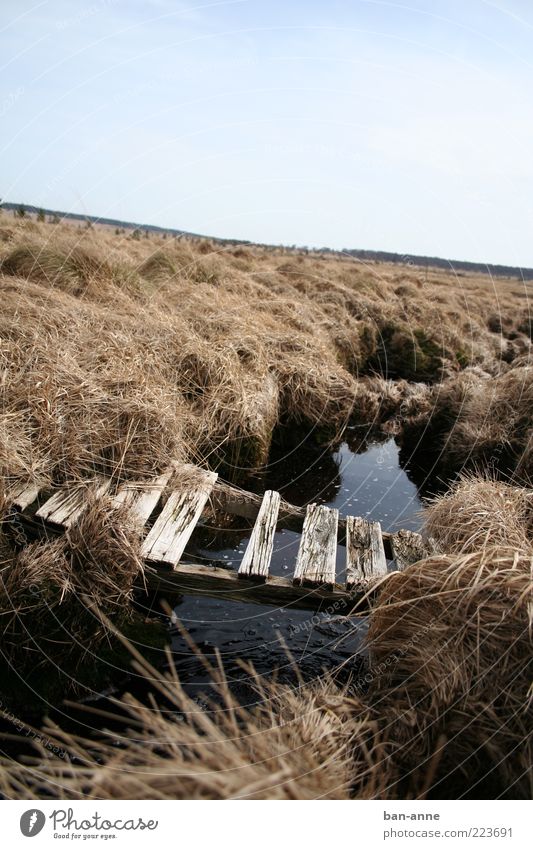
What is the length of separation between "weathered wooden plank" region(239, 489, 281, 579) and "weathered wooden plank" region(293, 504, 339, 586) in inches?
8.5

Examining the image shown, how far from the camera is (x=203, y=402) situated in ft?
18.9

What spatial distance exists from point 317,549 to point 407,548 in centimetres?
67

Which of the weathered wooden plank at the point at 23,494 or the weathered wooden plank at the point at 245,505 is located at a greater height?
the weathered wooden plank at the point at 23,494

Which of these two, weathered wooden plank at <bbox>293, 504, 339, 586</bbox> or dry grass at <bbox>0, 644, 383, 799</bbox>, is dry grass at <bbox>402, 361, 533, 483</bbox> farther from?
dry grass at <bbox>0, 644, 383, 799</bbox>

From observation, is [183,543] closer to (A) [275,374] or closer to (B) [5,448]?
(B) [5,448]

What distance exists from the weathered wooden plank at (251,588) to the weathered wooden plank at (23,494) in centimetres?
95

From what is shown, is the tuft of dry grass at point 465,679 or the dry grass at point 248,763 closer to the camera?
the dry grass at point 248,763

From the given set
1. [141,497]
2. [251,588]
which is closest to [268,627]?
[251,588]

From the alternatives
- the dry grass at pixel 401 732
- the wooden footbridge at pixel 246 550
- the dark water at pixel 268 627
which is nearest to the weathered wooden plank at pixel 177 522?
the wooden footbridge at pixel 246 550

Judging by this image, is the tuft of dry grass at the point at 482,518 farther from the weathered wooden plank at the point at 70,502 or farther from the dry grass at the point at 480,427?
the weathered wooden plank at the point at 70,502

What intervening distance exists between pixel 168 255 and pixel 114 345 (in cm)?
663

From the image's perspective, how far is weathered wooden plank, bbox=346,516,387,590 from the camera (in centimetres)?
351

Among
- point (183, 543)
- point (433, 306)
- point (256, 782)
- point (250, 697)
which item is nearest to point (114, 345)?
point (183, 543)

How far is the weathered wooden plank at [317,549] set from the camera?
348cm
